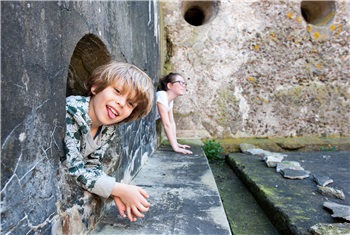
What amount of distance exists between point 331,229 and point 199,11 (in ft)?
12.0

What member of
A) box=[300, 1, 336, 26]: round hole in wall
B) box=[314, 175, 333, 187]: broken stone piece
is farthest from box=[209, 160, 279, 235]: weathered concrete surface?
box=[300, 1, 336, 26]: round hole in wall

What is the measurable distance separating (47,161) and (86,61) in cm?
76

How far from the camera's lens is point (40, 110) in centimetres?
77

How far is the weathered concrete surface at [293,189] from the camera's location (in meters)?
1.42

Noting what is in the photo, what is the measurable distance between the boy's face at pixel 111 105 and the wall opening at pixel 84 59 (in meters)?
0.21

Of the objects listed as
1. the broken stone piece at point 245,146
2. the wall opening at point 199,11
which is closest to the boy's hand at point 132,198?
the broken stone piece at point 245,146

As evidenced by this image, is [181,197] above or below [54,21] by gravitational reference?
below

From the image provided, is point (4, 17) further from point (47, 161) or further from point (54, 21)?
point (47, 161)

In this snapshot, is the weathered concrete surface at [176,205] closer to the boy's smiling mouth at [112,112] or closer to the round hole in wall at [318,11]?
the boy's smiling mouth at [112,112]

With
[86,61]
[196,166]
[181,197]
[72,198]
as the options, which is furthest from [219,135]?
[72,198]

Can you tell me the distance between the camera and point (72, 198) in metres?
1.01

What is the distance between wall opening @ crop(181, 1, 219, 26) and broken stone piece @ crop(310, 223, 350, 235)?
3.14 metres

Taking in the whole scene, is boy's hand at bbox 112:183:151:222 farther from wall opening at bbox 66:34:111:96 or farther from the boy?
wall opening at bbox 66:34:111:96

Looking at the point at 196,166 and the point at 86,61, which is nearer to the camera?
the point at 86,61
